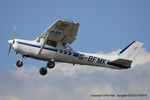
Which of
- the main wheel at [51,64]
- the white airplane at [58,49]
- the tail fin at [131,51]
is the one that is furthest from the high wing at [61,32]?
the tail fin at [131,51]

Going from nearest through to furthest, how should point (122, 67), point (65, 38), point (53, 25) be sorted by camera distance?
point (53, 25), point (65, 38), point (122, 67)

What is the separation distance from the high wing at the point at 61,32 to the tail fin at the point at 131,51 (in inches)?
146

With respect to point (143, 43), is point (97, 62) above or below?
below

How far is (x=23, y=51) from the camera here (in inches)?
669

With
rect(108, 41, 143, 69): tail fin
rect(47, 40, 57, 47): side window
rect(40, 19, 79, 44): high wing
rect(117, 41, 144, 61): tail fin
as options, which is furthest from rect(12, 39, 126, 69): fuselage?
rect(117, 41, 144, 61): tail fin

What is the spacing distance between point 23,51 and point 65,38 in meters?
2.41

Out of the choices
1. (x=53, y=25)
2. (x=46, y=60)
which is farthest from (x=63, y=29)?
(x=46, y=60)

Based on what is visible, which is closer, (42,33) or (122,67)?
(42,33)

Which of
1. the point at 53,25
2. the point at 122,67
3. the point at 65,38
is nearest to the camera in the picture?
the point at 53,25

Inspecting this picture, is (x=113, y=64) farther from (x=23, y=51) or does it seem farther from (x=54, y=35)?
(x=23, y=51)

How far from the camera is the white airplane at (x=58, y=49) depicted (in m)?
16.8

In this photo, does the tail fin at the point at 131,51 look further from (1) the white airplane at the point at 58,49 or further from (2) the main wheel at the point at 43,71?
(2) the main wheel at the point at 43,71

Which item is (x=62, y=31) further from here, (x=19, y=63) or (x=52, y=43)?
(x=19, y=63)

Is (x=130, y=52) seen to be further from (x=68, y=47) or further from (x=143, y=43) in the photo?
(x=68, y=47)
